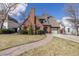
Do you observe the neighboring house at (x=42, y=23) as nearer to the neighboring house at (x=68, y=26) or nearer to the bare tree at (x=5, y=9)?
the neighboring house at (x=68, y=26)

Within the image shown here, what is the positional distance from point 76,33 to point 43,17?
2.22 feet

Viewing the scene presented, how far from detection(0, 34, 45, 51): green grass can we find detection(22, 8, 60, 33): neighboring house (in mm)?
170

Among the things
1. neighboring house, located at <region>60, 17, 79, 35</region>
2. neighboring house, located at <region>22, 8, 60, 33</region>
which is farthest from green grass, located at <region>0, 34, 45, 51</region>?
neighboring house, located at <region>60, 17, 79, 35</region>

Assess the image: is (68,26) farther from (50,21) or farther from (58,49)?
(58,49)

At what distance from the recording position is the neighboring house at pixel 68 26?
470 centimetres

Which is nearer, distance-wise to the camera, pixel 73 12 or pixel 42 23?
pixel 73 12

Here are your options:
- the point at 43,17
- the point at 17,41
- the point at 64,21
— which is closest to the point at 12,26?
the point at 17,41

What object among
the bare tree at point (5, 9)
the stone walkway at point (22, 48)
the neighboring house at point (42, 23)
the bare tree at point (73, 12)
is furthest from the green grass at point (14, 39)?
the bare tree at point (73, 12)

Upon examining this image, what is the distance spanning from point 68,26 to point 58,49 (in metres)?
0.47

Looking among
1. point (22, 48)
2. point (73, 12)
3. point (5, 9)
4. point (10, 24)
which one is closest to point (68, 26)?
point (73, 12)

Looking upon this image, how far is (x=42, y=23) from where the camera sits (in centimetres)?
476

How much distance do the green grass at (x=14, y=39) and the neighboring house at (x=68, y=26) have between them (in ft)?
1.38

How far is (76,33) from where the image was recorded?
4719mm

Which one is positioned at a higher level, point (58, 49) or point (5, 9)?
point (5, 9)
